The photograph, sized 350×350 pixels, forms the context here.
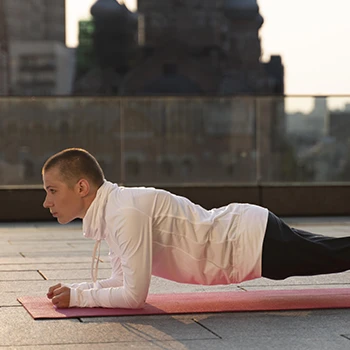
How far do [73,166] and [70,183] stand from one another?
0.09 metres

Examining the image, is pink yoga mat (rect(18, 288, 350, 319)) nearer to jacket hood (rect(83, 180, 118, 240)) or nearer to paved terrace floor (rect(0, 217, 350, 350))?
paved terrace floor (rect(0, 217, 350, 350))

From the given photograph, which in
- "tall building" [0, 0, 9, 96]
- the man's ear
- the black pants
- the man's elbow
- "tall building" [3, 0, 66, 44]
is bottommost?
A: the man's elbow

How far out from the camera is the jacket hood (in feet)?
15.5

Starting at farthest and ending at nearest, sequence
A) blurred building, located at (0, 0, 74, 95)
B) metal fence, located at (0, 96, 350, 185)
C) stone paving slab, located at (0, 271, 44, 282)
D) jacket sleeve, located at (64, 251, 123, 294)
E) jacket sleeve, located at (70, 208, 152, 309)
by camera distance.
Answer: blurred building, located at (0, 0, 74, 95) < metal fence, located at (0, 96, 350, 185) < stone paving slab, located at (0, 271, 44, 282) < jacket sleeve, located at (64, 251, 123, 294) < jacket sleeve, located at (70, 208, 152, 309)

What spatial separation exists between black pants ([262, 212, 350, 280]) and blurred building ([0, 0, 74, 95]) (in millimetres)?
24518

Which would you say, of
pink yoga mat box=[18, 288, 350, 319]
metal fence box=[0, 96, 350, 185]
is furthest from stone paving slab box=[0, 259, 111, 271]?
metal fence box=[0, 96, 350, 185]

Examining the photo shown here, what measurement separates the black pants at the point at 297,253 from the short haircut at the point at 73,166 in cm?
92

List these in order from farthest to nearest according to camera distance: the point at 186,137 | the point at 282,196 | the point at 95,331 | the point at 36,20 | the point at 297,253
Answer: the point at 36,20 → the point at 186,137 → the point at 282,196 → the point at 297,253 → the point at 95,331

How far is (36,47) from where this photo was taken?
32281mm

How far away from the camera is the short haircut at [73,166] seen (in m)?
4.74

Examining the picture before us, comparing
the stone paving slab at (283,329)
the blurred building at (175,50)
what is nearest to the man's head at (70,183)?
the stone paving slab at (283,329)

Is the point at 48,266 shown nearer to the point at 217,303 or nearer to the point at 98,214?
the point at 217,303

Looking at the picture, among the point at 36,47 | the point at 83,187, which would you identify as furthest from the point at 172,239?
the point at 36,47

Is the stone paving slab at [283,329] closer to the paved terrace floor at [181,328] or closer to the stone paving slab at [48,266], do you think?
the paved terrace floor at [181,328]
